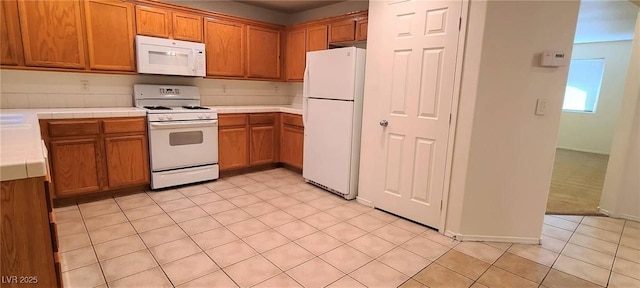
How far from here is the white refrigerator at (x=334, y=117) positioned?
3.34 m

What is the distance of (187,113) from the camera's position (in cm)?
363

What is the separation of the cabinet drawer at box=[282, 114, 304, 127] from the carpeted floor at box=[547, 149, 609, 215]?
2960 mm

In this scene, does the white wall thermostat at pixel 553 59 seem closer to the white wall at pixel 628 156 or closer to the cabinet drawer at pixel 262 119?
the white wall at pixel 628 156

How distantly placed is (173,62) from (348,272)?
9.94ft

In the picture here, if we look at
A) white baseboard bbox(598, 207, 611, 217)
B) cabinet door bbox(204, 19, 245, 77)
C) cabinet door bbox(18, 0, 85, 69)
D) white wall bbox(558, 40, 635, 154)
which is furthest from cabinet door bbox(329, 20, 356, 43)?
white wall bbox(558, 40, 635, 154)

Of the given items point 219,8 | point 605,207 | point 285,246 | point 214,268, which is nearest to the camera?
point 214,268

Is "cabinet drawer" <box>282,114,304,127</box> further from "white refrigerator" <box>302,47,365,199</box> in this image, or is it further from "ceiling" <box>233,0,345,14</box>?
"ceiling" <box>233,0,345,14</box>

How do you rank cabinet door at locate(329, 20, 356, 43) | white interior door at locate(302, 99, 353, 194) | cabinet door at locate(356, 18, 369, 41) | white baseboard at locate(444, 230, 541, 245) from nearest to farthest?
1. white baseboard at locate(444, 230, 541, 245)
2. white interior door at locate(302, 99, 353, 194)
3. cabinet door at locate(356, 18, 369, 41)
4. cabinet door at locate(329, 20, 356, 43)

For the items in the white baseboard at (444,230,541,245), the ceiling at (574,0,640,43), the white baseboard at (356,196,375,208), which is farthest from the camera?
the ceiling at (574,0,640,43)

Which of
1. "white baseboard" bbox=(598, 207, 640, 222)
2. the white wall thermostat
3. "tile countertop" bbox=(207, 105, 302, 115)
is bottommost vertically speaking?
"white baseboard" bbox=(598, 207, 640, 222)

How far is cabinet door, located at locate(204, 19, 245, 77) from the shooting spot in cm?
405

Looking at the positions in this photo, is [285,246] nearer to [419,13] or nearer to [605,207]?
[419,13]

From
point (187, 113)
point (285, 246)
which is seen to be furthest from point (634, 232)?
point (187, 113)

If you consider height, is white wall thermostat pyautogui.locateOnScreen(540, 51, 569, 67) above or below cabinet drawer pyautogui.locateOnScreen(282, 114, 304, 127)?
above
